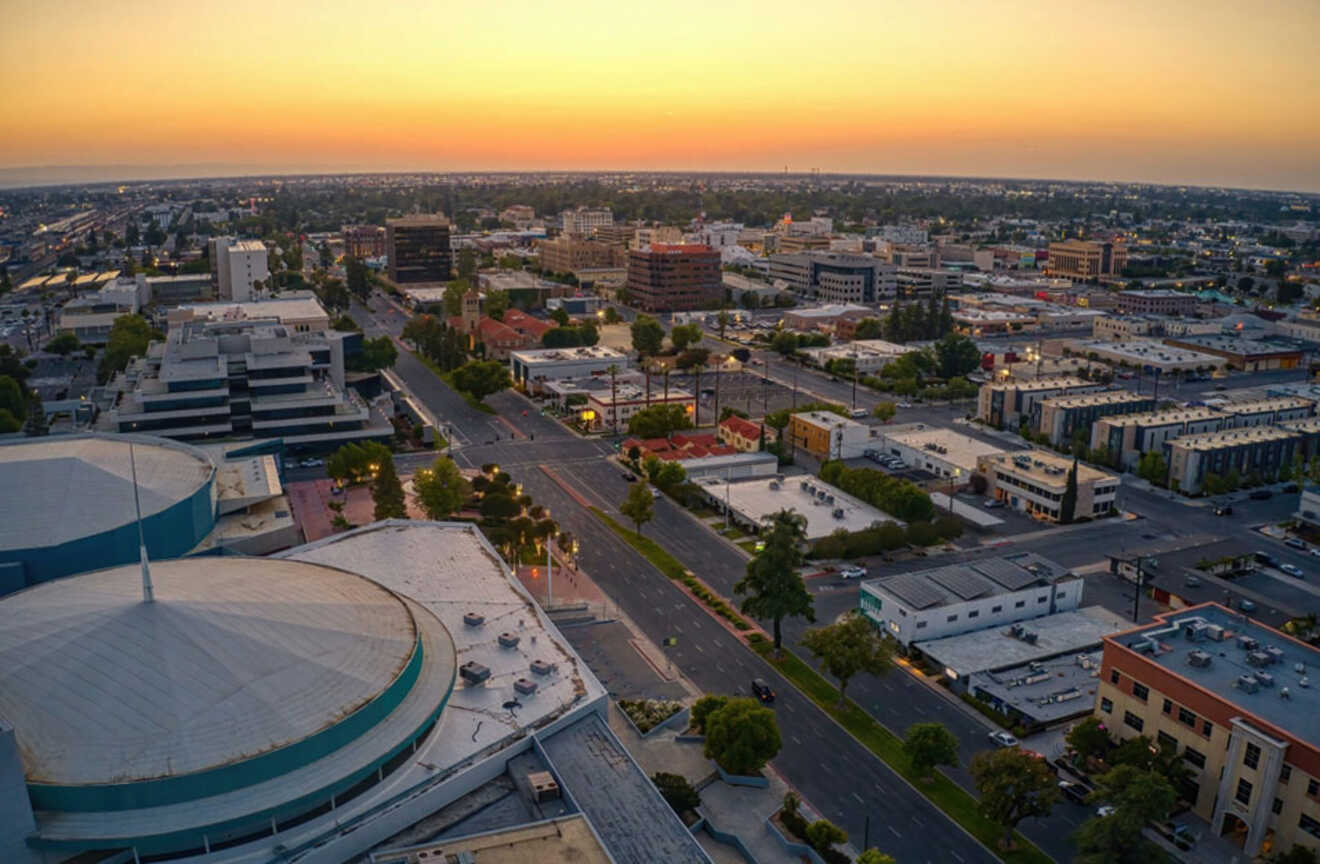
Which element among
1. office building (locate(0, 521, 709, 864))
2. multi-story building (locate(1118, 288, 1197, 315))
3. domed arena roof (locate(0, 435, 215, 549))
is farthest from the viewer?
multi-story building (locate(1118, 288, 1197, 315))

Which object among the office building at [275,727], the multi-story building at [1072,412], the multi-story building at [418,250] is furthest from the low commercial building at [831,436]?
the multi-story building at [418,250]

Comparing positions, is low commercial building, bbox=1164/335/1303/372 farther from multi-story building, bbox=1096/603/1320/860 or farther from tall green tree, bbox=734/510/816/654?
tall green tree, bbox=734/510/816/654

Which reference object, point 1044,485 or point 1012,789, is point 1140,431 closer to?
point 1044,485

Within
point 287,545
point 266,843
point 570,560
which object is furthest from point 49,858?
point 570,560

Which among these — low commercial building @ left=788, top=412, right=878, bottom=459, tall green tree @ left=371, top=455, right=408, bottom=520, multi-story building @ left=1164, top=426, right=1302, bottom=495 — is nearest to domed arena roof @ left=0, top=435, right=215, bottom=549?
tall green tree @ left=371, top=455, right=408, bottom=520

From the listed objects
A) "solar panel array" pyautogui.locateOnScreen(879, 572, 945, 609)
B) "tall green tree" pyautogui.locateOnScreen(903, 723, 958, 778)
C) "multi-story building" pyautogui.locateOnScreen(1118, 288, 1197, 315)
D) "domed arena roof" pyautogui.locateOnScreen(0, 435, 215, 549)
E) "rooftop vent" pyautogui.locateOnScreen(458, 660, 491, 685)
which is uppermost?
"multi-story building" pyautogui.locateOnScreen(1118, 288, 1197, 315)

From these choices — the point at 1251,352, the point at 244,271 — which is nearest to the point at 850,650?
the point at 1251,352
